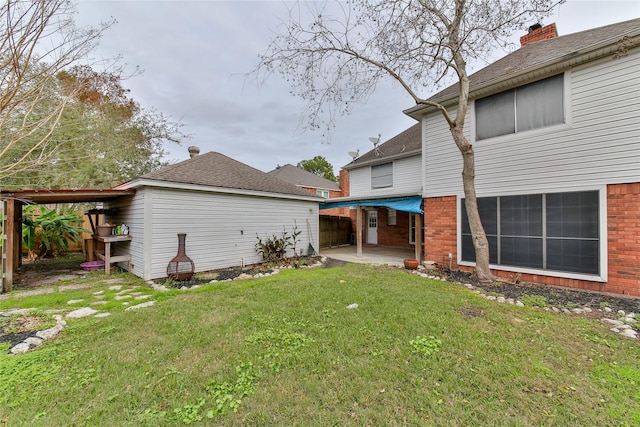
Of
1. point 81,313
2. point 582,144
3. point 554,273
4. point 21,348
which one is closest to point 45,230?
point 81,313

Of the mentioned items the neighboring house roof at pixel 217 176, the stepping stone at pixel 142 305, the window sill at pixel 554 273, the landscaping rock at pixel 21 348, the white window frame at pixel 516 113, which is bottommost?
the stepping stone at pixel 142 305

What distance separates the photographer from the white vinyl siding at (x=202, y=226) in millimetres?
6773

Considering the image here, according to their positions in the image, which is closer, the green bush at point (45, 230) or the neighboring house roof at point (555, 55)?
the neighboring house roof at point (555, 55)

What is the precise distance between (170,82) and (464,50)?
9941 millimetres

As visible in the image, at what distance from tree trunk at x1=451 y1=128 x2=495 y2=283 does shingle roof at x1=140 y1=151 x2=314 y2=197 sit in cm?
621

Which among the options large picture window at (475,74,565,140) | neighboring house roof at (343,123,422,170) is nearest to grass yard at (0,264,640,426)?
large picture window at (475,74,565,140)

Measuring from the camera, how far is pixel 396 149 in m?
12.5

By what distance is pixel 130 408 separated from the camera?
210 cm

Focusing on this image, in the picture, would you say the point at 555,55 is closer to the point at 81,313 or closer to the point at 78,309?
the point at 81,313

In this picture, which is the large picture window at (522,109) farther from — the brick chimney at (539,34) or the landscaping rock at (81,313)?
the landscaping rock at (81,313)

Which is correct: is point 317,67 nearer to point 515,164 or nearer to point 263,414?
point 515,164

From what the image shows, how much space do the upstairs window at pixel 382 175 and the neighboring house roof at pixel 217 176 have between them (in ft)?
13.6

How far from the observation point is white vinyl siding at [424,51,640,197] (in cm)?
500

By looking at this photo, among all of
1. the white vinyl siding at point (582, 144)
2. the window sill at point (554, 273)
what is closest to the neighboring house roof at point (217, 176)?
the white vinyl siding at point (582, 144)
